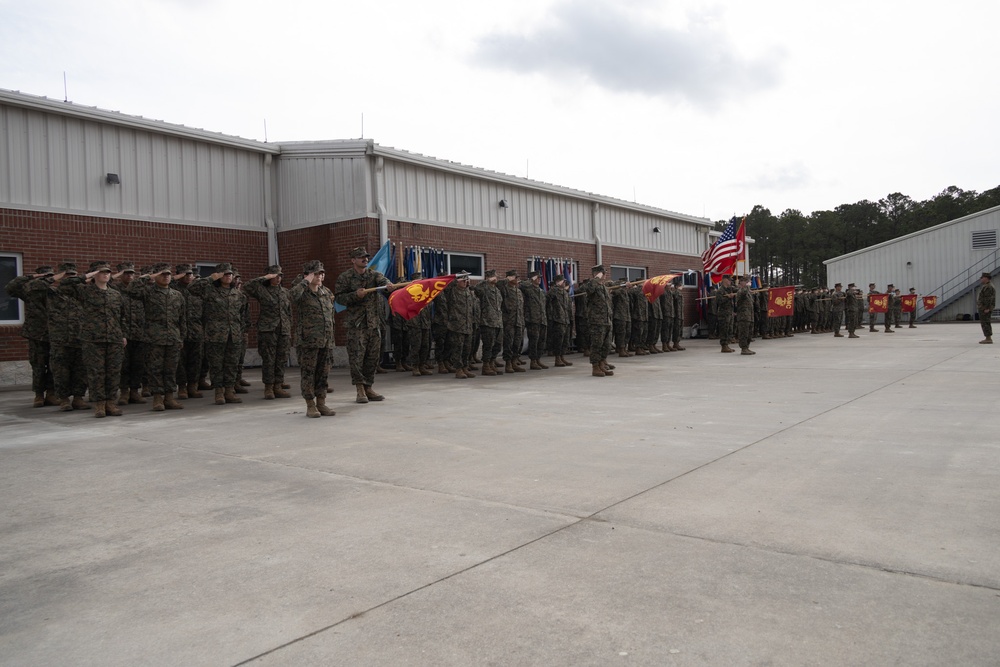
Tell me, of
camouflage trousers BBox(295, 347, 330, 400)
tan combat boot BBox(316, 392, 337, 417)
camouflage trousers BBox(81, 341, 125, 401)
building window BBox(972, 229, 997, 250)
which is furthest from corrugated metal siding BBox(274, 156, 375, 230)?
building window BBox(972, 229, 997, 250)

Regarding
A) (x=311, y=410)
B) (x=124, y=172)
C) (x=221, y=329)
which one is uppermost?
(x=124, y=172)

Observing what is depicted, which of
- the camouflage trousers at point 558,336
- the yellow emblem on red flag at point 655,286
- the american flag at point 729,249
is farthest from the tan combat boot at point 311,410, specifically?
the american flag at point 729,249

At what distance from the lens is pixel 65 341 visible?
9.55 meters

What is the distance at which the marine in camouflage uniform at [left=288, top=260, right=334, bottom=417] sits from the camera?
820 cm

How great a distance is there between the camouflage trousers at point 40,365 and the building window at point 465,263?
886 cm

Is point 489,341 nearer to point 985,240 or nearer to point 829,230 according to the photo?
point 985,240

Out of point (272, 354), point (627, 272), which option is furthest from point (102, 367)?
point (627, 272)

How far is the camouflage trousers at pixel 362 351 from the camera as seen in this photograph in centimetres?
913

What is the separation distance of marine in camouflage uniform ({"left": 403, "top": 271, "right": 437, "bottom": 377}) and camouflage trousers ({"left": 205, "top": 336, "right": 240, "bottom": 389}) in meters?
4.08

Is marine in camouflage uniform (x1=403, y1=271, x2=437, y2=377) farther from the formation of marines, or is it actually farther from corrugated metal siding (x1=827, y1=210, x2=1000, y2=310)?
corrugated metal siding (x1=827, y1=210, x2=1000, y2=310)

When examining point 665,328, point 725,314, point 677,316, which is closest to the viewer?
point 725,314

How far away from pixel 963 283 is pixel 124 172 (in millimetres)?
41511

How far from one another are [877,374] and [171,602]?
10.9m

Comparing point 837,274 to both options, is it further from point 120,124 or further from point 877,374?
point 120,124
